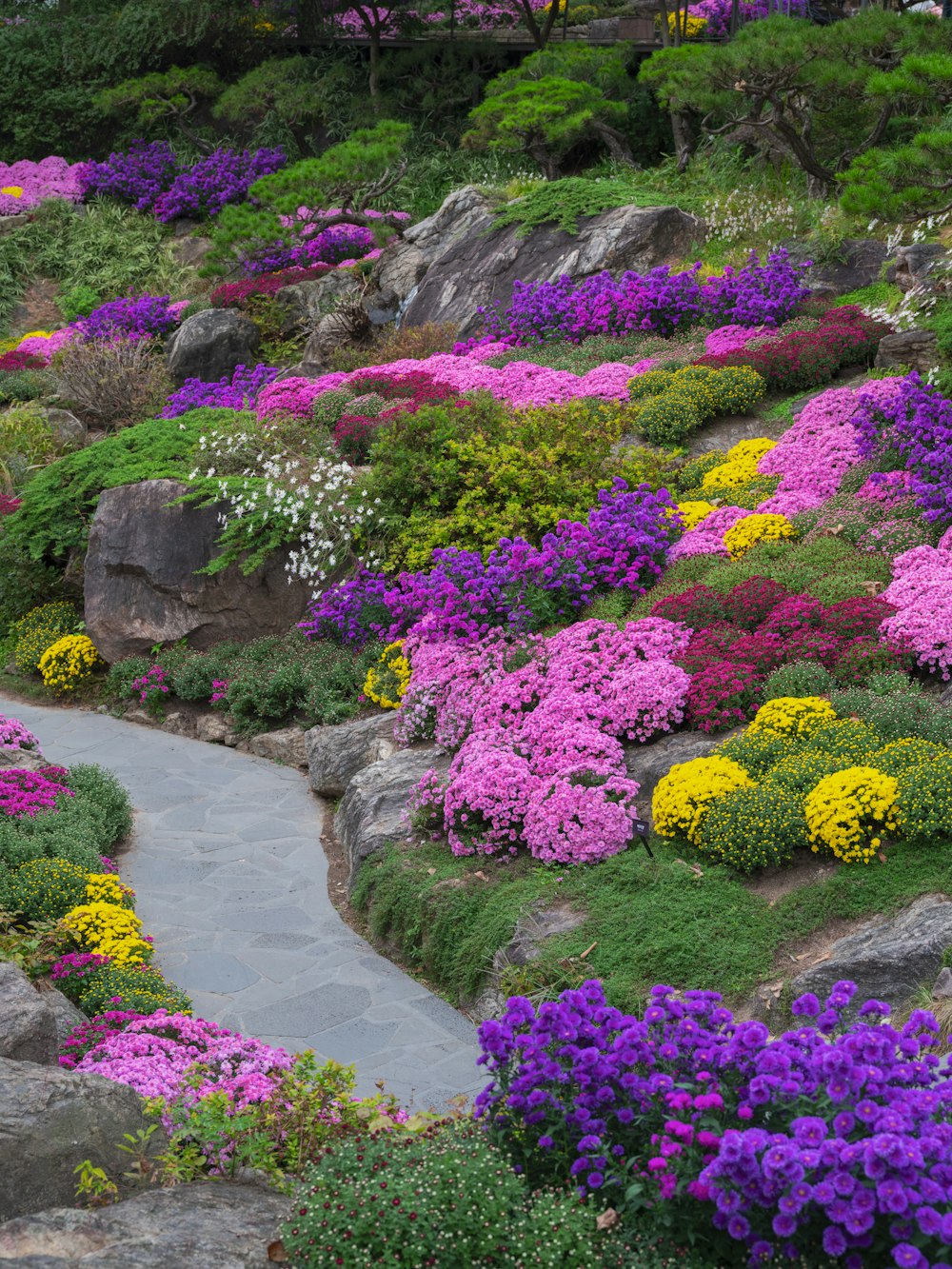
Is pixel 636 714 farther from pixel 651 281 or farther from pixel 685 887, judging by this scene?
pixel 651 281

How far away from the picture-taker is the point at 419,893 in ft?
23.2

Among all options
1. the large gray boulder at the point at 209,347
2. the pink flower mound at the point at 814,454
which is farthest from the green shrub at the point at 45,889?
the large gray boulder at the point at 209,347

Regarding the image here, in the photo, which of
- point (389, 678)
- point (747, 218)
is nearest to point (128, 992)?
point (389, 678)

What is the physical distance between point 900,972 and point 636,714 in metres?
2.68

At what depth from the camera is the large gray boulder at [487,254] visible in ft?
53.0

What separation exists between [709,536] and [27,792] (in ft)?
18.1

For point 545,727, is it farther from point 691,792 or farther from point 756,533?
point 756,533

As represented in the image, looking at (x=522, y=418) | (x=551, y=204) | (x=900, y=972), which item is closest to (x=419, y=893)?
(x=900, y=972)

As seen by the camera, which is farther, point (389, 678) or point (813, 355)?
point (813, 355)

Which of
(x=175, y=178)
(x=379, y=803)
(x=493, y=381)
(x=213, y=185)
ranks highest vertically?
(x=175, y=178)

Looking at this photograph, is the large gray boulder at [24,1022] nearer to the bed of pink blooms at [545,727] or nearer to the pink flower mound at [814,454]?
the bed of pink blooms at [545,727]

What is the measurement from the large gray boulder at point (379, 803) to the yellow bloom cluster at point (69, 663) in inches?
184

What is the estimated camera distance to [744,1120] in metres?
3.27

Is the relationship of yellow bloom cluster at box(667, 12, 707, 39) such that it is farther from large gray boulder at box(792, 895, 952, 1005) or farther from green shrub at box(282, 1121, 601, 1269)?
green shrub at box(282, 1121, 601, 1269)
